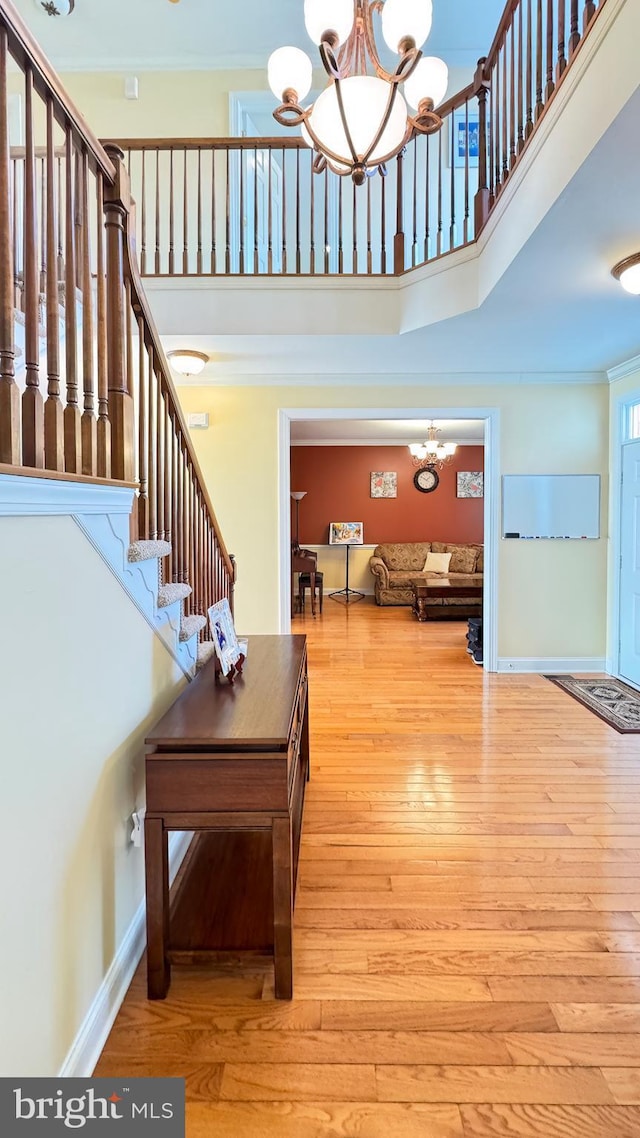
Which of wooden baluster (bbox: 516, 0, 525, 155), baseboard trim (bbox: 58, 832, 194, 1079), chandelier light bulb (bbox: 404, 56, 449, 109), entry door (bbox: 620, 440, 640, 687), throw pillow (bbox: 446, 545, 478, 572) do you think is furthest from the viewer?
throw pillow (bbox: 446, 545, 478, 572)

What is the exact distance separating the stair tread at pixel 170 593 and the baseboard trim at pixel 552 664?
3.71m

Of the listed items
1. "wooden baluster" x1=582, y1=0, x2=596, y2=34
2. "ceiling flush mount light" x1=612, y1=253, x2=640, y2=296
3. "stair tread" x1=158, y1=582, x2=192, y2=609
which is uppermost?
"wooden baluster" x1=582, y1=0, x2=596, y2=34

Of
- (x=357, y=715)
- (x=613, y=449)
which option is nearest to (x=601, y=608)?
(x=613, y=449)

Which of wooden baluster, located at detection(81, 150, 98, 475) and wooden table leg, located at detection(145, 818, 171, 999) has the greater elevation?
wooden baluster, located at detection(81, 150, 98, 475)

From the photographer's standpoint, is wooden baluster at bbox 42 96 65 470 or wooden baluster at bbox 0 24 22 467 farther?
wooden baluster at bbox 42 96 65 470

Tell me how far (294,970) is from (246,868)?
400 mm

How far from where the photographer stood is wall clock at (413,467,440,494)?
914 cm

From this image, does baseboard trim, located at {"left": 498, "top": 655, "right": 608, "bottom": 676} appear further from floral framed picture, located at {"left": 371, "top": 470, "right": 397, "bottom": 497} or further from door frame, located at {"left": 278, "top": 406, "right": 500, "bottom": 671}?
floral framed picture, located at {"left": 371, "top": 470, "right": 397, "bottom": 497}

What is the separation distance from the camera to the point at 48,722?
113 cm

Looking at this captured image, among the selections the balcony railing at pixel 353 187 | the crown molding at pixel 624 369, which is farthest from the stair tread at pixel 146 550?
the crown molding at pixel 624 369

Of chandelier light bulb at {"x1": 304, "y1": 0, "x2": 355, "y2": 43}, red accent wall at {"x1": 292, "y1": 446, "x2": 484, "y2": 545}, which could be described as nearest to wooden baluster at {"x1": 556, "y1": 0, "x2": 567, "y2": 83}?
chandelier light bulb at {"x1": 304, "y1": 0, "x2": 355, "y2": 43}

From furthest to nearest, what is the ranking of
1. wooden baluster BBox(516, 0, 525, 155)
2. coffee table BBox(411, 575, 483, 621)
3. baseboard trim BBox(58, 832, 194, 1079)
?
coffee table BBox(411, 575, 483, 621) → wooden baluster BBox(516, 0, 525, 155) → baseboard trim BBox(58, 832, 194, 1079)

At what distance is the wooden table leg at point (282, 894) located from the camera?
58.5 inches

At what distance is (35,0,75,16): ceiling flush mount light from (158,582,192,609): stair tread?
501 cm
